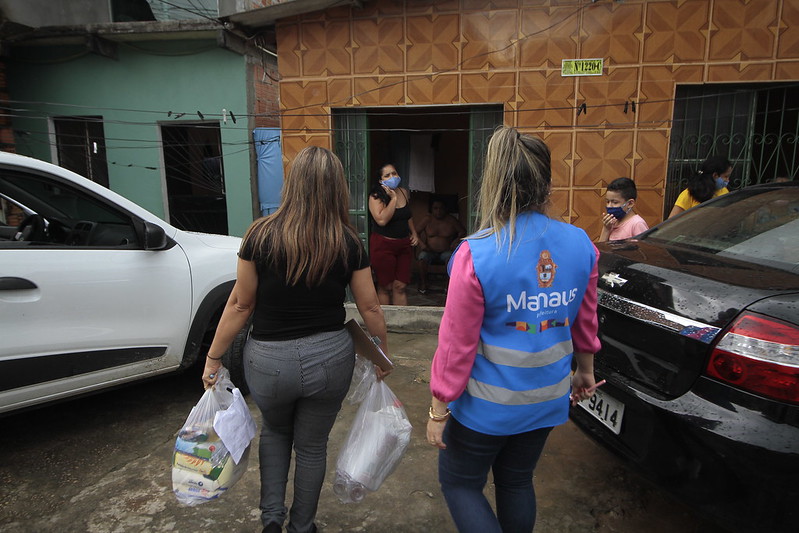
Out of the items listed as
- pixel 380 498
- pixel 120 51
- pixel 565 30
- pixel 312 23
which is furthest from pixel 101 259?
pixel 120 51

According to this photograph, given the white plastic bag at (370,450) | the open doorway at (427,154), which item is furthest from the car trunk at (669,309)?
the open doorway at (427,154)

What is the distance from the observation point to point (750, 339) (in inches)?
69.4

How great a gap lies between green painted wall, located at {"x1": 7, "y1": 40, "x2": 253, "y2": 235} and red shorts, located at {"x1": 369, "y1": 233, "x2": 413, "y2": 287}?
259cm

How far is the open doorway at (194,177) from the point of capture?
7.26 meters

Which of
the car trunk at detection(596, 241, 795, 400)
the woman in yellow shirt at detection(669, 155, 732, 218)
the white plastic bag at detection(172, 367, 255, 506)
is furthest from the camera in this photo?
the woman in yellow shirt at detection(669, 155, 732, 218)

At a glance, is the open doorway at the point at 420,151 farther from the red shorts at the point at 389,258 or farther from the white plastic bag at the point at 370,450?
the white plastic bag at the point at 370,450

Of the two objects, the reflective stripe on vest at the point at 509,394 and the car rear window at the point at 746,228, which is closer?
the reflective stripe on vest at the point at 509,394

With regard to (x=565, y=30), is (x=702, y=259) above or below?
below

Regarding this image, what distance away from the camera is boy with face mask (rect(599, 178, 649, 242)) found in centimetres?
361

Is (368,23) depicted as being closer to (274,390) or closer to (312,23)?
(312,23)

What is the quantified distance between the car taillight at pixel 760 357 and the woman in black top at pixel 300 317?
1.31 metres

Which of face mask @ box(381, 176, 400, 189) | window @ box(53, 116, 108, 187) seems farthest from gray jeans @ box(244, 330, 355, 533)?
window @ box(53, 116, 108, 187)

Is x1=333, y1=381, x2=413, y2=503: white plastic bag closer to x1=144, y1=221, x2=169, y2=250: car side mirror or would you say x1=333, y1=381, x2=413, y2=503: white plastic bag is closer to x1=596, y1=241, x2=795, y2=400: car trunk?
x1=596, y1=241, x2=795, y2=400: car trunk

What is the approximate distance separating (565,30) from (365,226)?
2.75 m
